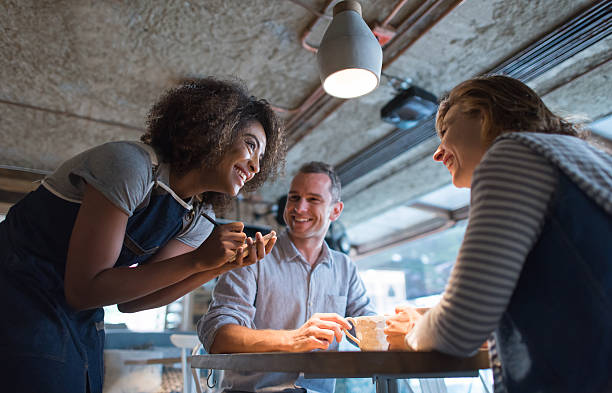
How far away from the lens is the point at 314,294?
187 centimetres

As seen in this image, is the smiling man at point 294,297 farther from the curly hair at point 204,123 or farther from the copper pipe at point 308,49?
the copper pipe at point 308,49

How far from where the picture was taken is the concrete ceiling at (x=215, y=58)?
2.51m

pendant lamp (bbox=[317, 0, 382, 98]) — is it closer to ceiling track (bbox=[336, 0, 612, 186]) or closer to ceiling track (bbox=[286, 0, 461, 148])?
ceiling track (bbox=[286, 0, 461, 148])

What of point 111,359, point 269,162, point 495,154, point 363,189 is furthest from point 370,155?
point 495,154

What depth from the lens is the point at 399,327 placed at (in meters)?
1.05

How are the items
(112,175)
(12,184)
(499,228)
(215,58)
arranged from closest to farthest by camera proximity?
(499,228)
(112,175)
(215,58)
(12,184)

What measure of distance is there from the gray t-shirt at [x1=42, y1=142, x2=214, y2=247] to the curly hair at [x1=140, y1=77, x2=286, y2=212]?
21 centimetres

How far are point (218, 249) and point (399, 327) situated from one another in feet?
1.61

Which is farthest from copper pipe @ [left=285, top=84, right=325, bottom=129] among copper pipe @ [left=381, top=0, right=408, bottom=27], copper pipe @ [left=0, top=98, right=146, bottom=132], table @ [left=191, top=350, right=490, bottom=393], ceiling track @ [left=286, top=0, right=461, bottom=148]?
table @ [left=191, top=350, right=490, bottom=393]

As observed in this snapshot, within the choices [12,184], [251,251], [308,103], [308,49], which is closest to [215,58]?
[308,49]

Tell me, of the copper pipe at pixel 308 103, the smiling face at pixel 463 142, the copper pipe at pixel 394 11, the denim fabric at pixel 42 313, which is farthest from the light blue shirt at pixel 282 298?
the copper pipe at pixel 308 103

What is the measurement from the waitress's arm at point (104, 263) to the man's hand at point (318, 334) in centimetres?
28

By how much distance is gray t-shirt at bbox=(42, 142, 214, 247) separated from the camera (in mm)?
1099

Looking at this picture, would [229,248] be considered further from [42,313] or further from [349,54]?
[349,54]
